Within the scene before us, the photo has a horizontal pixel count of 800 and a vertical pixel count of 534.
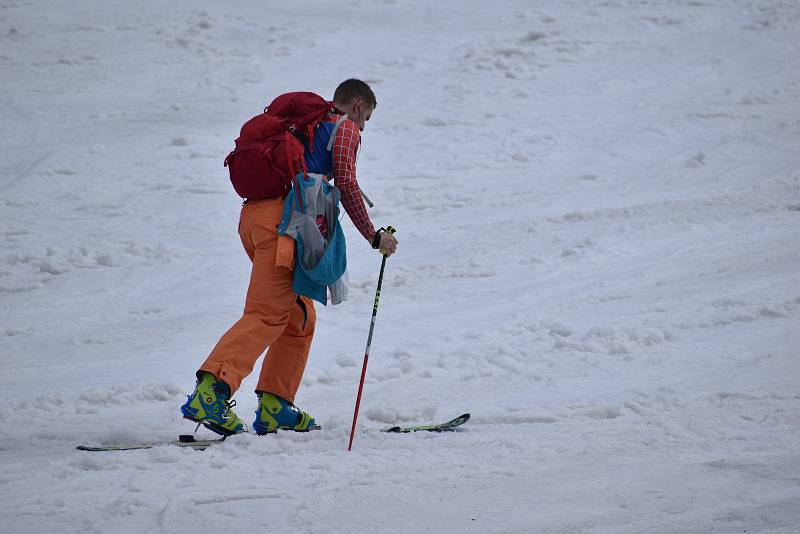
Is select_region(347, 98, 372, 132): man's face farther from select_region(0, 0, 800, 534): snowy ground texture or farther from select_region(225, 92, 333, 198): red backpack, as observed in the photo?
select_region(0, 0, 800, 534): snowy ground texture

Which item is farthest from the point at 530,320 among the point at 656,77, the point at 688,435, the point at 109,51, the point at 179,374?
the point at 109,51

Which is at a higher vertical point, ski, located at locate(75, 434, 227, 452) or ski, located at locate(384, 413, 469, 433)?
ski, located at locate(75, 434, 227, 452)

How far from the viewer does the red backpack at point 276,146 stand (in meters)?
4.32

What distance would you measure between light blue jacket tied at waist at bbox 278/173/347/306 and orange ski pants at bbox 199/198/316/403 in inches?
2.3

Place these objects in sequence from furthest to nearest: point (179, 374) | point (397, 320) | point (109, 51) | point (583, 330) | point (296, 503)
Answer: point (109, 51), point (397, 320), point (583, 330), point (179, 374), point (296, 503)

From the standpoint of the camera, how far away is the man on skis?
13.9 feet

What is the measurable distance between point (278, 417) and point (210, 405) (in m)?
0.55

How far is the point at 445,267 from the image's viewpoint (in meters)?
8.19

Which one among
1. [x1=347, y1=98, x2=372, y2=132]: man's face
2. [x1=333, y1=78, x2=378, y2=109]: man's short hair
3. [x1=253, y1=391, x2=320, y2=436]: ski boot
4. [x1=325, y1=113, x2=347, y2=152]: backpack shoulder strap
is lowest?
[x1=253, y1=391, x2=320, y2=436]: ski boot

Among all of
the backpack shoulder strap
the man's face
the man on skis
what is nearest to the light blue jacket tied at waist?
the man on skis

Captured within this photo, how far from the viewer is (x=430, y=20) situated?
671 inches

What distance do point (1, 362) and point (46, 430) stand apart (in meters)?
1.60

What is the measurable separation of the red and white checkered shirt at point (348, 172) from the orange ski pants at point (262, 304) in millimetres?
348

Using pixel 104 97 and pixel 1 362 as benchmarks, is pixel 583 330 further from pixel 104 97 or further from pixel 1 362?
pixel 104 97
